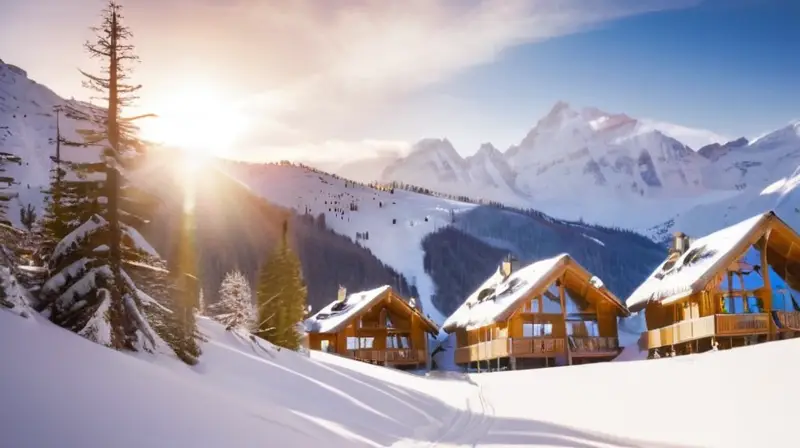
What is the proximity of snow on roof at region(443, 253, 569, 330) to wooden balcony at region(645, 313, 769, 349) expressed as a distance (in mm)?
8000

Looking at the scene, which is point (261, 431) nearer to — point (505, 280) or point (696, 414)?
point (696, 414)

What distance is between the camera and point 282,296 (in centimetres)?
3794

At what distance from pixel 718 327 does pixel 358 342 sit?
27.5m

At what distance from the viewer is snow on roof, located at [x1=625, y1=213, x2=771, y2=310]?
122ft

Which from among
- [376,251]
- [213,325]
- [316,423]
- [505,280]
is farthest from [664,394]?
[376,251]

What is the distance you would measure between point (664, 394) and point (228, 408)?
1261 centimetres

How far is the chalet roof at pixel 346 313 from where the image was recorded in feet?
174

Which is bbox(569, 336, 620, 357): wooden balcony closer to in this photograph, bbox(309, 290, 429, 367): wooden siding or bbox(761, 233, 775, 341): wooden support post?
bbox(761, 233, 775, 341): wooden support post

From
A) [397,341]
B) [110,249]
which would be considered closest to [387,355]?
[397,341]

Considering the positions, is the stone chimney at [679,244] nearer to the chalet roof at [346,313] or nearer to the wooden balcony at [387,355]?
the chalet roof at [346,313]

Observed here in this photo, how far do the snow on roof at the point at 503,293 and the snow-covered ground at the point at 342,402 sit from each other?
1435 centimetres

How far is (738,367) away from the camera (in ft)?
66.1

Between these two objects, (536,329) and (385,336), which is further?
(385,336)

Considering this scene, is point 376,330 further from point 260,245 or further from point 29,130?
point 29,130
